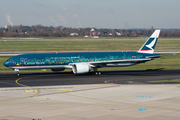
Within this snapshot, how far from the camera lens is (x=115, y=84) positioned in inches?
1570

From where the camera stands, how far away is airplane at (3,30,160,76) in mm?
48469

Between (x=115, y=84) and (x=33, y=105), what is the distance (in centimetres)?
1690

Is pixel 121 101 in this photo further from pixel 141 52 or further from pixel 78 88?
pixel 141 52

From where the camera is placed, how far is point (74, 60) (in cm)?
5134

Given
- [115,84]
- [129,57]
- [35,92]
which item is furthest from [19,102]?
[129,57]

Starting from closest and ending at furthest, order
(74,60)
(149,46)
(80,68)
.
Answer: (80,68), (74,60), (149,46)

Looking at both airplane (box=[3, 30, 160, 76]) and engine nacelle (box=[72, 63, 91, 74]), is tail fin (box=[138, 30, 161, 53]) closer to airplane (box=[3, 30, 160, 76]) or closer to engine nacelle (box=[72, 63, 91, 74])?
airplane (box=[3, 30, 160, 76])

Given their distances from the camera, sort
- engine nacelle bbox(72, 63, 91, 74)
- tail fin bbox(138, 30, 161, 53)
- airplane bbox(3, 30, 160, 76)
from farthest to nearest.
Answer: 1. tail fin bbox(138, 30, 161, 53)
2. engine nacelle bbox(72, 63, 91, 74)
3. airplane bbox(3, 30, 160, 76)

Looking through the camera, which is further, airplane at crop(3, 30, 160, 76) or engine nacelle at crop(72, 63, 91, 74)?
engine nacelle at crop(72, 63, 91, 74)

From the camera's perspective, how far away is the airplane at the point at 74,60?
1908 inches

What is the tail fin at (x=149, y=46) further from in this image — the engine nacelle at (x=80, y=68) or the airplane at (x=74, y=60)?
the engine nacelle at (x=80, y=68)

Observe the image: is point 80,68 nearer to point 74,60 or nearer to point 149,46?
point 74,60

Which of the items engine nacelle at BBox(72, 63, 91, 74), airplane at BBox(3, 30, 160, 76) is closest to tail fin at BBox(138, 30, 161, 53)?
airplane at BBox(3, 30, 160, 76)

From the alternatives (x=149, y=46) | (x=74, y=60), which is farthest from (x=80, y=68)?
(x=149, y=46)
